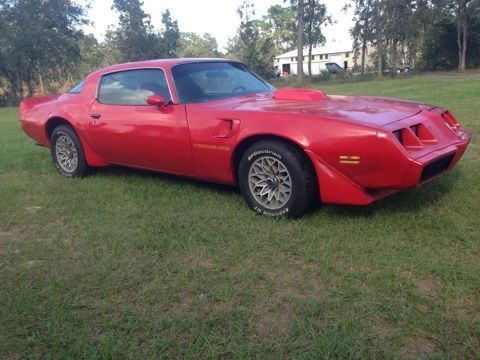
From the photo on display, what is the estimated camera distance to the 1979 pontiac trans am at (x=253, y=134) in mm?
3477

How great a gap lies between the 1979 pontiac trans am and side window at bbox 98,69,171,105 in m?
0.01

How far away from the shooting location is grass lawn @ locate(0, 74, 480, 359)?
7.84ft

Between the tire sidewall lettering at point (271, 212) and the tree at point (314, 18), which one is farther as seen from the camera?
the tree at point (314, 18)

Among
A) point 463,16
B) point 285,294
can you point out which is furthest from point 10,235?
point 463,16

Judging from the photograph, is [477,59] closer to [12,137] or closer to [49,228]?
[12,137]

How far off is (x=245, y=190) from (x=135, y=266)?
1.19 meters

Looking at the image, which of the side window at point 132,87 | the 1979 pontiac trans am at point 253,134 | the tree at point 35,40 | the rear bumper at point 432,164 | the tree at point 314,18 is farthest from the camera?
the tree at point 314,18

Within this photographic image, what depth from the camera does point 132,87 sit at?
5078mm

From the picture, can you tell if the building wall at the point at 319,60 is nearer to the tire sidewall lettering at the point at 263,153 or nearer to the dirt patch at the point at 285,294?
the tire sidewall lettering at the point at 263,153

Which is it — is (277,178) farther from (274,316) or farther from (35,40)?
(35,40)

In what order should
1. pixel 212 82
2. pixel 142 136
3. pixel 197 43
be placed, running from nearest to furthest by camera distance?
1. pixel 142 136
2. pixel 212 82
3. pixel 197 43

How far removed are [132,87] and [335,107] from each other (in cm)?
220

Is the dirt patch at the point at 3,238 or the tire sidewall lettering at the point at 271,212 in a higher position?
the tire sidewall lettering at the point at 271,212

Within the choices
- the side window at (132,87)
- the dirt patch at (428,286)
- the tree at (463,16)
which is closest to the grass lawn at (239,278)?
the dirt patch at (428,286)
